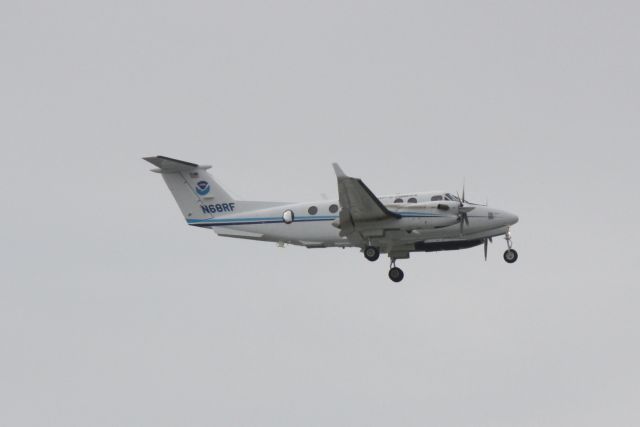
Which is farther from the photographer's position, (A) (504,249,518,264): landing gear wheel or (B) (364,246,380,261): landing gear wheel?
(A) (504,249,518,264): landing gear wheel

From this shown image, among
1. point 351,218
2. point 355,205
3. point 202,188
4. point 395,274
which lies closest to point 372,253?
point 351,218

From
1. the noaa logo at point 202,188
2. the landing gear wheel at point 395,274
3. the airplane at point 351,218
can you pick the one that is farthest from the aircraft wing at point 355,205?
the noaa logo at point 202,188

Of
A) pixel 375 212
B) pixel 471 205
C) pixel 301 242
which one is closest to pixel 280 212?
pixel 301 242

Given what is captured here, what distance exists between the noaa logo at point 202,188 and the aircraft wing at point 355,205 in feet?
21.4

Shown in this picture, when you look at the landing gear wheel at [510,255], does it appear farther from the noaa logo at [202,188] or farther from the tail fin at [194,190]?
the noaa logo at [202,188]

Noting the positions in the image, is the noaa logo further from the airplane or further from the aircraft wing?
the aircraft wing

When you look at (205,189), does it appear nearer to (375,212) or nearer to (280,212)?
(280,212)

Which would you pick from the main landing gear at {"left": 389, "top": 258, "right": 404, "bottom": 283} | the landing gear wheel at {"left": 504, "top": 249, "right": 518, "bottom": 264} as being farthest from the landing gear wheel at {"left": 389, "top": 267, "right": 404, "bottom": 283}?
the landing gear wheel at {"left": 504, "top": 249, "right": 518, "bottom": 264}

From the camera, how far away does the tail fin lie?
4391cm

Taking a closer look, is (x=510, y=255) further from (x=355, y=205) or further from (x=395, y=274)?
(x=355, y=205)

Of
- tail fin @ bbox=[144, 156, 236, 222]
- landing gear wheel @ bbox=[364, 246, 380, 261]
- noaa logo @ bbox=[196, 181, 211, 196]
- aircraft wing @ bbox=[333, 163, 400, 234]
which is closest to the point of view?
aircraft wing @ bbox=[333, 163, 400, 234]

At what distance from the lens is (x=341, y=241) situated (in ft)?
137

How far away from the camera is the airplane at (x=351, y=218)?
131ft

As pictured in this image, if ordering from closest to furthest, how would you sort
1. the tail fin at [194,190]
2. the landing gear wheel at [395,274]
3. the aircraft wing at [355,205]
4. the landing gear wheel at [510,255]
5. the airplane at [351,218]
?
the aircraft wing at [355,205]
the airplane at [351,218]
the landing gear wheel at [510,255]
the landing gear wheel at [395,274]
the tail fin at [194,190]
